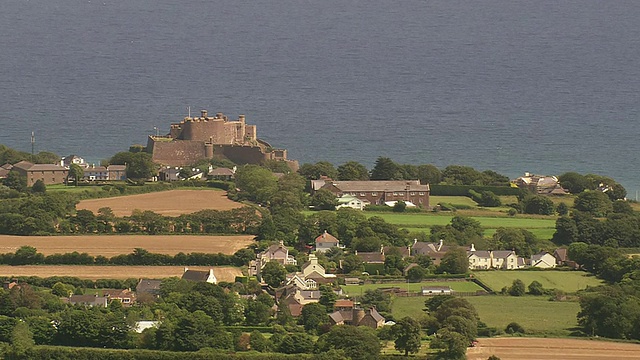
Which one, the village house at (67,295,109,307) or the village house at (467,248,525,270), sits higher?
the village house at (467,248,525,270)

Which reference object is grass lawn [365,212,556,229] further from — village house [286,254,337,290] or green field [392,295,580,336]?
green field [392,295,580,336]

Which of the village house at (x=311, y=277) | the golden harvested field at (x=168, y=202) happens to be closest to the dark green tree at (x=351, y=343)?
the village house at (x=311, y=277)

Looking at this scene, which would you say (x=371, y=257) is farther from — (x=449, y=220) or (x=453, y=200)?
(x=453, y=200)

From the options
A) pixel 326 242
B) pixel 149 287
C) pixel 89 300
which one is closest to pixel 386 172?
pixel 326 242

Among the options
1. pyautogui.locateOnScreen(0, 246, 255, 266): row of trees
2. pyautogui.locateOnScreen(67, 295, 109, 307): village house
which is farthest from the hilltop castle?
pyautogui.locateOnScreen(67, 295, 109, 307): village house

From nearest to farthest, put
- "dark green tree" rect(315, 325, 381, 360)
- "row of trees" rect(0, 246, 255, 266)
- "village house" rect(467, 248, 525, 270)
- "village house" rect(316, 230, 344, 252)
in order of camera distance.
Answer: "dark green tree" rect(315, 325, 381, 360) → "row of trees" rect(0, 246, 255, 266) → "village house" rect(467, 248, 525, 270) → "village house" rect(316, 230, 344, 252)
